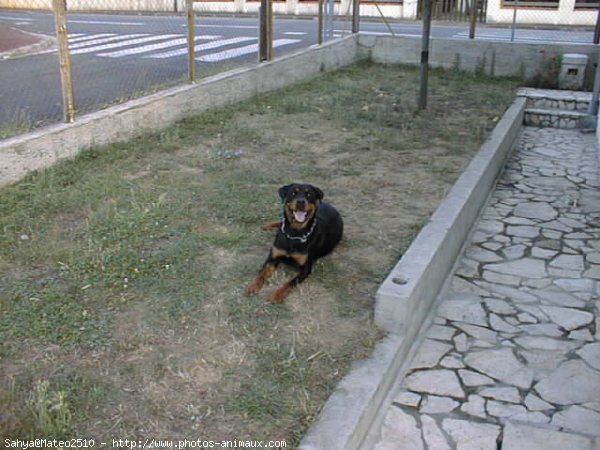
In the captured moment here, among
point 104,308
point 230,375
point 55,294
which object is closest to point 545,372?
point 230,375

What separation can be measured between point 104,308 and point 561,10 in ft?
83.9

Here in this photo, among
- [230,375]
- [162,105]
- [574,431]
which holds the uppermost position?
[162,105]

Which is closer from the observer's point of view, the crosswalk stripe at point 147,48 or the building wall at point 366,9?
the crosswalk stripe at point 147,48

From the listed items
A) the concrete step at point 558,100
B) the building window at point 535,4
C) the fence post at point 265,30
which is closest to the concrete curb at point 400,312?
the concrete step at point 558,100

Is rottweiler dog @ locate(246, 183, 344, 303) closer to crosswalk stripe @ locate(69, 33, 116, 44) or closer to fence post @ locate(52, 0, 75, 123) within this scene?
fence post @ locate(52, 0, 75, 123)

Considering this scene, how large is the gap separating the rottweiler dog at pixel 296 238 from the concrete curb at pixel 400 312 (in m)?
0.60

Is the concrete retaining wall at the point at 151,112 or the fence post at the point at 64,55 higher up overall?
the fence post at the point at 64,55

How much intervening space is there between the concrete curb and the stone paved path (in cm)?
15

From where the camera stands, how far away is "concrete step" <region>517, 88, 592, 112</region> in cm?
1062

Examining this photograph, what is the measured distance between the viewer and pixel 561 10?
2534cm

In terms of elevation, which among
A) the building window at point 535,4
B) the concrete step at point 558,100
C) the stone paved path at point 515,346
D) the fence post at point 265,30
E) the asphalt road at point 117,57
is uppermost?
the building window at point 535,4

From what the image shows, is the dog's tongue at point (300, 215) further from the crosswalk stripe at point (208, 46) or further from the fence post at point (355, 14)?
the fence post at point (355, 14)

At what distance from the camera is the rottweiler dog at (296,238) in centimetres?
427

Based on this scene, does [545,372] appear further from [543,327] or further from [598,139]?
[598,139]
